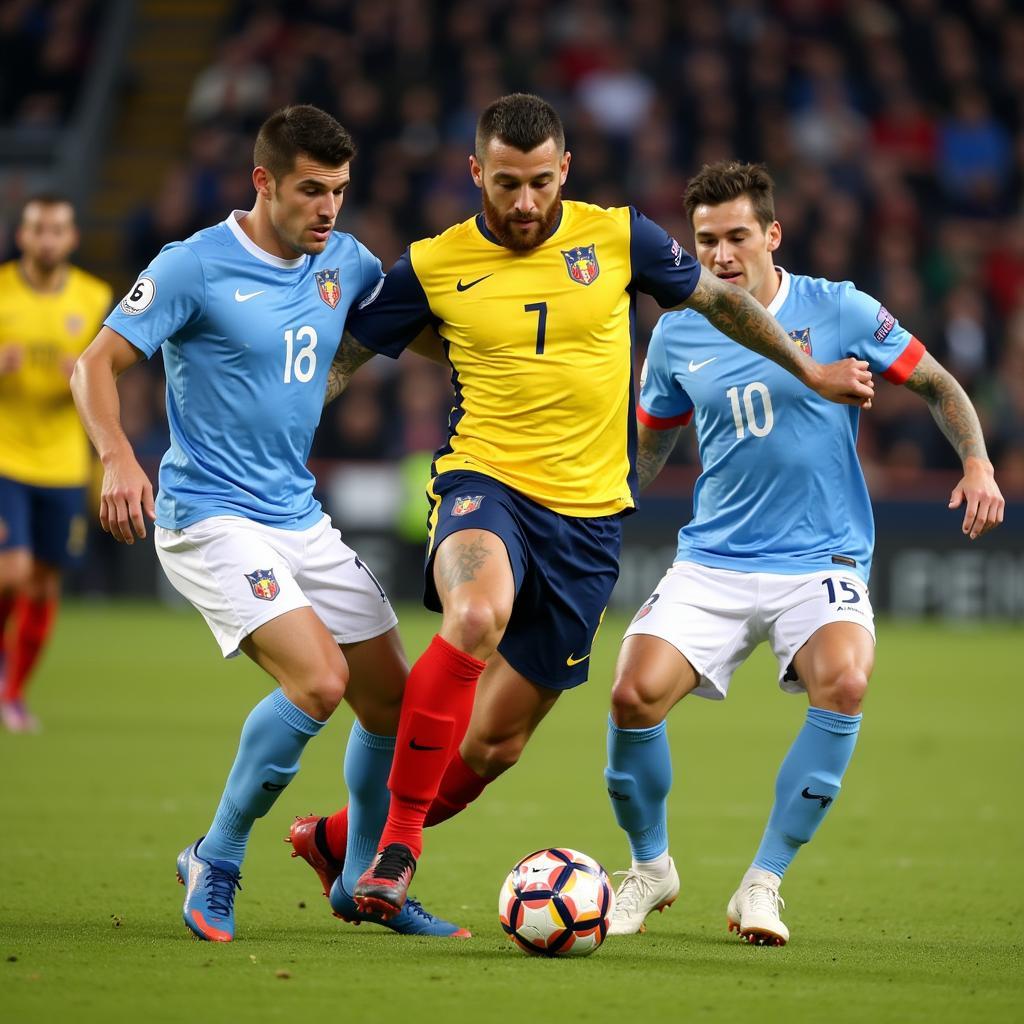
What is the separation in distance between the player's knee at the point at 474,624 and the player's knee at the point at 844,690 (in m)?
1.09

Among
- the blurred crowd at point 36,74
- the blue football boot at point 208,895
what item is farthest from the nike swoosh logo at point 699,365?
the blurred crowd at point 36,74

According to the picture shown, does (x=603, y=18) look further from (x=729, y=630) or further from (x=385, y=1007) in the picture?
(x=385, y=1007)

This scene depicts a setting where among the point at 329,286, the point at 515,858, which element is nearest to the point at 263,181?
the point at 329,286

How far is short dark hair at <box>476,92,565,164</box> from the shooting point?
5238mm

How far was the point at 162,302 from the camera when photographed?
5.16m

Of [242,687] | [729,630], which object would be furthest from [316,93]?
[729,630]

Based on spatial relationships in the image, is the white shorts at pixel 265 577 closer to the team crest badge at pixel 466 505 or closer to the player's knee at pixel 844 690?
the team crest badge at pixel 466 505

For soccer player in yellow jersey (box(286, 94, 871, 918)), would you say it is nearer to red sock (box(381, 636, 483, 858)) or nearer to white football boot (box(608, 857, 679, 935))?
red sock (box(381, 636, 483, 858))

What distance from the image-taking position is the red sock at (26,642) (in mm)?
9891

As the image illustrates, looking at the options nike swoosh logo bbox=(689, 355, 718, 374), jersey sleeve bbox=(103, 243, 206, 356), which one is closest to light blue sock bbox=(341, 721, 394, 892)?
jersey sleeve bbox=(103, 243, 206, 356)

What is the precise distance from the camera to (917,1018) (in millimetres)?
4168

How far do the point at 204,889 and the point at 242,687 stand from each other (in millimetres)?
7132

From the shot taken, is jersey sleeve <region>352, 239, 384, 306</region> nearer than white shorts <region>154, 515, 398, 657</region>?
No

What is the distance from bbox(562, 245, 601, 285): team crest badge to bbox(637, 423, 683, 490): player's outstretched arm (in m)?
0.89
